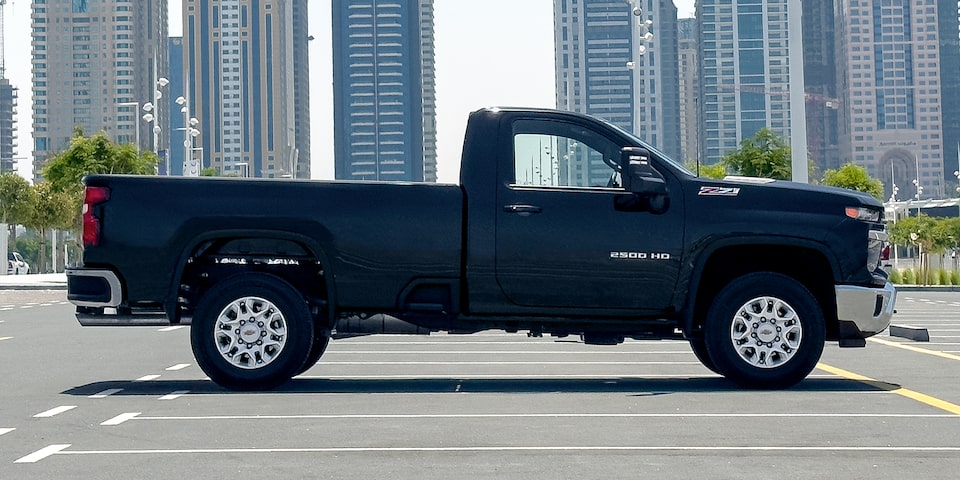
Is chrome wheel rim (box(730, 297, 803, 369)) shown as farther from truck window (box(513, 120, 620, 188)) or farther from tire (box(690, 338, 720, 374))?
truck window (box(513, 120, 620, 188))

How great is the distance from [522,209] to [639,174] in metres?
0.91

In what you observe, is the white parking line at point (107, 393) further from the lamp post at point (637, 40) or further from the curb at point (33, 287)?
the curb at point (33, 287)

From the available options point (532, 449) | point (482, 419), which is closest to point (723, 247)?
point (482, 419)

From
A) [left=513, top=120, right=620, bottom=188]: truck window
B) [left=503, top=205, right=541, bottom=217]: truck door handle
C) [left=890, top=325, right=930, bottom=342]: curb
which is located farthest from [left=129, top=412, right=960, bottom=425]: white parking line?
[left=890, top=325, right=930, bottom=342]: curb

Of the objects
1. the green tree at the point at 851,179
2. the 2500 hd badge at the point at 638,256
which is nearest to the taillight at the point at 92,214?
the 2500 hd badge at the point at 638,256

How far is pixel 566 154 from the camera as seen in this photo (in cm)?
1151

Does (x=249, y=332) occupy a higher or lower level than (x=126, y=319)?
lower

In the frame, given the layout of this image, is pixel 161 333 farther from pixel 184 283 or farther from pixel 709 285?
pixel 709 285

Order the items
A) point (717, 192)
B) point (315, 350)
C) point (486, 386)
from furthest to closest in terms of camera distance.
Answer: point (315, 350) → point (486, 386) → point (717, 192)

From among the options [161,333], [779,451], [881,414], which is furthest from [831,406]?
[161,333]

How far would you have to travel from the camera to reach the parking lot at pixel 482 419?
7.21 meters

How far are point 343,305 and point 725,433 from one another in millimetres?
3826

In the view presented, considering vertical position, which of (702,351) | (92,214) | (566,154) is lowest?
(702,351)

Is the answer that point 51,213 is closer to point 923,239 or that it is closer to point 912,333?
point 923,239
